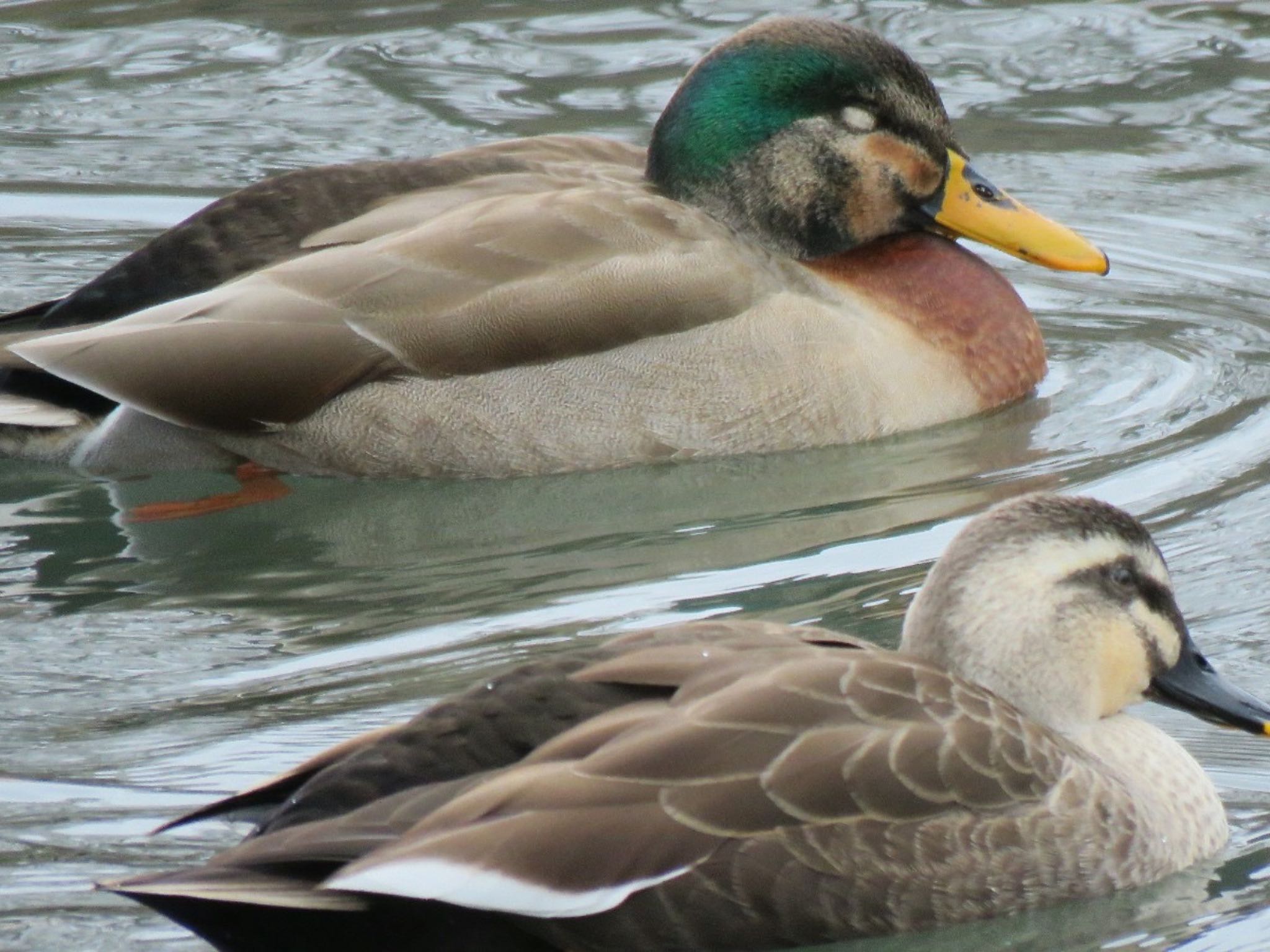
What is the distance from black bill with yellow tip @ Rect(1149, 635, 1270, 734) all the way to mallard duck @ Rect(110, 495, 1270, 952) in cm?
1

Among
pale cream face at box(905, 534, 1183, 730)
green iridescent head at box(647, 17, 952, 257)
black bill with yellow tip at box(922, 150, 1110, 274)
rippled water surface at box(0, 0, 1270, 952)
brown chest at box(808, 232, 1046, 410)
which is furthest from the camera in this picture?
black bill with yellow tip at box(922, 150, 1110, 274)

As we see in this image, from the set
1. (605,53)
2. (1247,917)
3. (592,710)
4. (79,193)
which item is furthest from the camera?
(605,53)

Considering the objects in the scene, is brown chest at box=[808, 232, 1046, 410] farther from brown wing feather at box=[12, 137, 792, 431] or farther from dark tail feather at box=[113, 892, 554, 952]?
dark tail feather at box=[113, 892, 554, 952]

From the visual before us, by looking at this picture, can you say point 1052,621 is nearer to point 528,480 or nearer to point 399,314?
point 528,480

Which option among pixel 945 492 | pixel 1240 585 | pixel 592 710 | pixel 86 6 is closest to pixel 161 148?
pixel 86 6

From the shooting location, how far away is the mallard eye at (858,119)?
311 inches

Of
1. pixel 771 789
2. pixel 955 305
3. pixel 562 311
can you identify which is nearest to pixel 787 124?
pixel 955 305

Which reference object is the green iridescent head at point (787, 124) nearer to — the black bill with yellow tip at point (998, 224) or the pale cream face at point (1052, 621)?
the black bill with yellow tip at point (998, 224)

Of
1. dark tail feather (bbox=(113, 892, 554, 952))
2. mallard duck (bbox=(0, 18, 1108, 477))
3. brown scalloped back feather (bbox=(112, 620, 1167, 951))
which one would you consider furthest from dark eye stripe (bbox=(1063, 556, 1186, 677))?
mallard duck (bbox=(0, 18, 1108, 477))

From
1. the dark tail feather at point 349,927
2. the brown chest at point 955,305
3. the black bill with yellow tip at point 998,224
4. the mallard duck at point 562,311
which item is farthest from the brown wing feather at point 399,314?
the dark tail feather at point 349,927

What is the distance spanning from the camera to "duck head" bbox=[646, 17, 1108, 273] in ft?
25.8

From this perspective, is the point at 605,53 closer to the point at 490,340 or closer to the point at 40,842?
the point at 490,340

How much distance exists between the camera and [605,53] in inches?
448

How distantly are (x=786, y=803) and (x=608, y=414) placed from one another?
3.06 m
